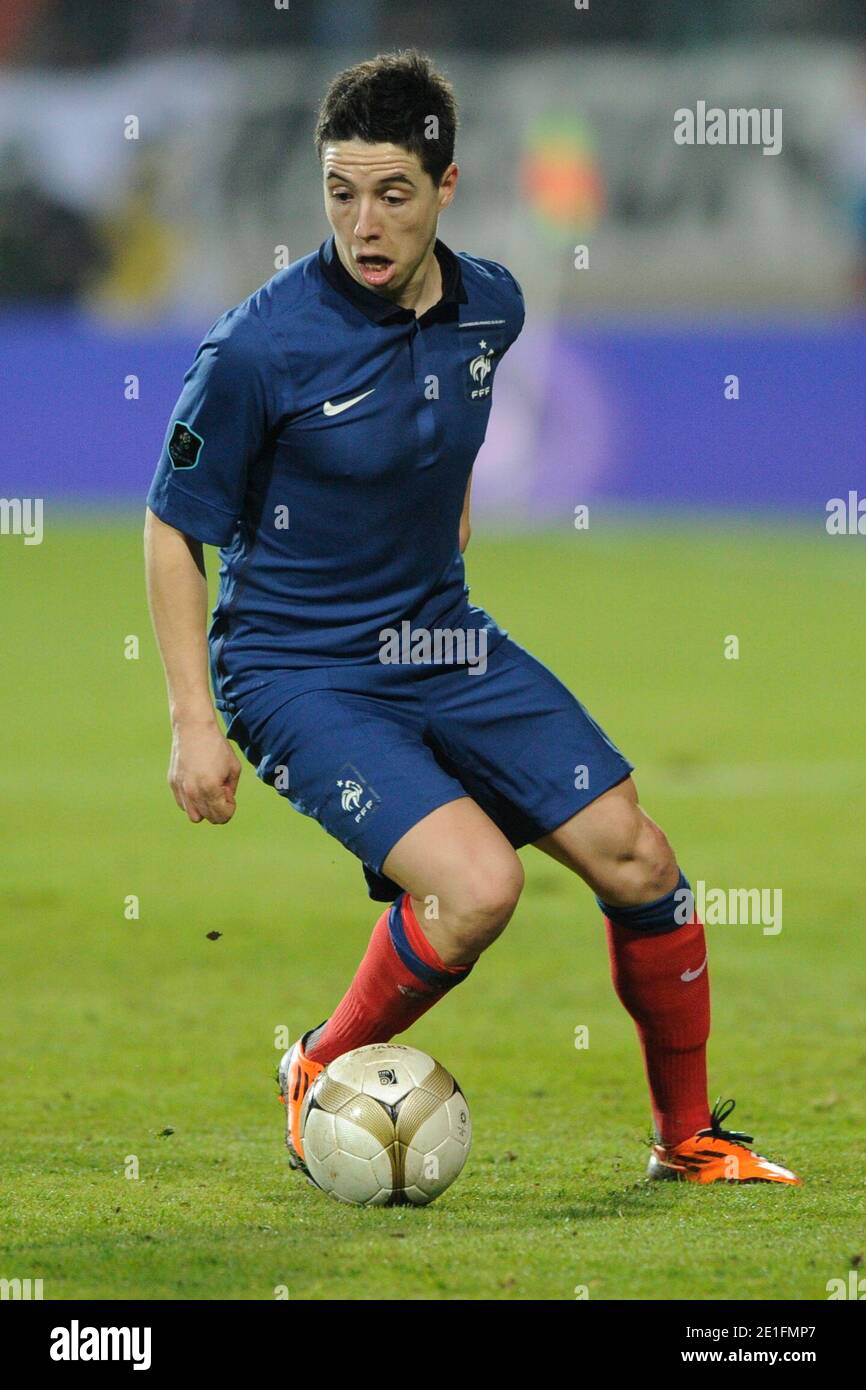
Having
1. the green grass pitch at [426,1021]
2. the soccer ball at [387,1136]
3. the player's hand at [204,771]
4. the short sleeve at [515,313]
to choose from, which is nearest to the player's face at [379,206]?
the short sleeve at [515,313]

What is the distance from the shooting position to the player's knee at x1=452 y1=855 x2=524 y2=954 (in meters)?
4.27

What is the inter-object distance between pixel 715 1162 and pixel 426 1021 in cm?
181

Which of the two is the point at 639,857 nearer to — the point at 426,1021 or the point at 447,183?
the point at 447,183

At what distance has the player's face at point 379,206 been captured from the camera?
4.25 metres

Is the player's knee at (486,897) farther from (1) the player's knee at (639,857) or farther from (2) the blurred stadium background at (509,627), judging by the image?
(2) the blurred stadium background at (509,627)

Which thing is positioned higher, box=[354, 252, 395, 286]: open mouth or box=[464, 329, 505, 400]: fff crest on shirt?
box=[354, 252, 395, 286]: open mouth

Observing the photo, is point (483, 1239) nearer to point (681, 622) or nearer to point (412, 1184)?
point (412, 1184)

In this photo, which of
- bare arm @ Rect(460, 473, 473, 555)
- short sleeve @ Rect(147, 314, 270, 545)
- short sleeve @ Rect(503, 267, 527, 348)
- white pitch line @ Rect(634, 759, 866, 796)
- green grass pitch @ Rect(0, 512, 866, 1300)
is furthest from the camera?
white pitch line @ Rect(634, 759, 866, 796)

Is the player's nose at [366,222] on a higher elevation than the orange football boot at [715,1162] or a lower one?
higher

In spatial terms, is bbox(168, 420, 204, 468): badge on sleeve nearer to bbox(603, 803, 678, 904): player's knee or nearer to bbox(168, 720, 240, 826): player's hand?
bbox(168, 720, 240, 826): player's hand

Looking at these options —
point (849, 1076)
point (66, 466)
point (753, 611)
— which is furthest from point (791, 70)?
point (849, 1076)

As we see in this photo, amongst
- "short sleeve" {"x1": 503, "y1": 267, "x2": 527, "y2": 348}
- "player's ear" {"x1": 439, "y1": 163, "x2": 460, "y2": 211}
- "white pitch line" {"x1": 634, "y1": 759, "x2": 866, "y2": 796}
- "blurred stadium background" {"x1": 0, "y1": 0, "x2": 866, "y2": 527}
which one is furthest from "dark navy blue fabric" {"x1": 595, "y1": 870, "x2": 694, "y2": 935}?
"blurred stadium background" {"x1": 0, "y1": 0, "x2": 866, "y2": 527}

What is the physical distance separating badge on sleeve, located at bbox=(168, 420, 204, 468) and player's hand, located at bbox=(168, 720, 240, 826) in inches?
20.9

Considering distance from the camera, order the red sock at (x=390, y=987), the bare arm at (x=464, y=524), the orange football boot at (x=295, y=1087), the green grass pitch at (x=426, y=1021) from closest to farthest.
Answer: the green grass pitch at (x=426, y=1021) → the red sock at (x=390, y=987) → the orange football boot at (x=295, y=1087) → the bare arm at (x=464, y=524)
